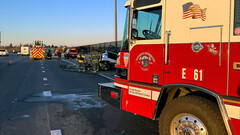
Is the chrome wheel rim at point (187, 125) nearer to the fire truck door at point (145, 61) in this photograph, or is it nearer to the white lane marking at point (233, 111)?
the white lane marking at point (233, 111)

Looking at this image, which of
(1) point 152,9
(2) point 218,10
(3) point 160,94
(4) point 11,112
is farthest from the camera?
(4) point 11,112

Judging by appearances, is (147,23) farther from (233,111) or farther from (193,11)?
(233,111)

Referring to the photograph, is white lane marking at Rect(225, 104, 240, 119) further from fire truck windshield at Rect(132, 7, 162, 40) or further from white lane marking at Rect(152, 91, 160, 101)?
fire truck windshield at Rect(132, 7, 162, 40)

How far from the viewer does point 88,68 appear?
1800 centimetres

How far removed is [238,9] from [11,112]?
18.8 feet

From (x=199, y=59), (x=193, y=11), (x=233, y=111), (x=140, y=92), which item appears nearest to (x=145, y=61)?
(x=140, y=92)

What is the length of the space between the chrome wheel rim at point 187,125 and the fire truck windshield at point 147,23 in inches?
54.7

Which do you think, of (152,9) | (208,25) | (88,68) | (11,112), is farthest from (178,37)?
(88,68)

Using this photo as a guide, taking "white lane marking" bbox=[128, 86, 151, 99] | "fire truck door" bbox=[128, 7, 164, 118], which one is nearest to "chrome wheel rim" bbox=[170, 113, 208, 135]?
"fire truck door" bbox=[128, 7, 164, 118]

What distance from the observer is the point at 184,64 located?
3.55 meters

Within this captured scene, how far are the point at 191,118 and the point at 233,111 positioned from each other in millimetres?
623

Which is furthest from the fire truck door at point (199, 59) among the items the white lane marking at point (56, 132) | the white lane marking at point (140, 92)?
the white lane marking at point (56, 132)

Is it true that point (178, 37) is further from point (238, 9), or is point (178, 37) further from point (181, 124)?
point (181, 124)

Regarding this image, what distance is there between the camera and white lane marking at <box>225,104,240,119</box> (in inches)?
115
